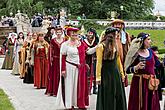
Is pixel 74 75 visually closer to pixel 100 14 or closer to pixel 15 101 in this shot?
pixel 15 101

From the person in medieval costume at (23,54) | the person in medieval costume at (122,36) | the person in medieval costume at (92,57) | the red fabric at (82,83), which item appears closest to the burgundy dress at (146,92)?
the person in medieval costume at (122,36)

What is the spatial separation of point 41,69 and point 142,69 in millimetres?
7563

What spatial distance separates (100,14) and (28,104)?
60.0 metres

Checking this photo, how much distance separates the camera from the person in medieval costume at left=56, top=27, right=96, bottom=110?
38.0 feet

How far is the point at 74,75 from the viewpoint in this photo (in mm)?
11672

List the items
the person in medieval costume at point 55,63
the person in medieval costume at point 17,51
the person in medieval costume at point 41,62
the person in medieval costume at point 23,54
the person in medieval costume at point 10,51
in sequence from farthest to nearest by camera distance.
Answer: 1. the person in medieval costume at point 10,51
2. the person in medieval costume at point 17,51
3. the person in medieval costume at point 23,54
4. the person in medieval costume at point 41,62
5. the person in medieval costume at point 55,63

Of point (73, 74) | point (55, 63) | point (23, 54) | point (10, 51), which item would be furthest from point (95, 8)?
point (73, 74)

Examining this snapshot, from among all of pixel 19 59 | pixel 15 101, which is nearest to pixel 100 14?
pixel 19 59

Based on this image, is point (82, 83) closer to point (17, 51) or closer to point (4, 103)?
point (4, 103)

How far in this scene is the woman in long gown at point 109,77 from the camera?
9.48 m

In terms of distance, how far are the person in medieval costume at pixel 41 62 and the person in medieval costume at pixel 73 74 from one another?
4.68 metres

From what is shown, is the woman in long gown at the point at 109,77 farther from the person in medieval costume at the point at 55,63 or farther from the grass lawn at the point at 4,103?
the person in medieval costume at the point at 55,63

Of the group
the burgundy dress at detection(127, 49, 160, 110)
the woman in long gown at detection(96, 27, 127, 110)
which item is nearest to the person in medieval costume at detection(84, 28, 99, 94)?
the woman in long gown at detection(96, 27, 127, 110)

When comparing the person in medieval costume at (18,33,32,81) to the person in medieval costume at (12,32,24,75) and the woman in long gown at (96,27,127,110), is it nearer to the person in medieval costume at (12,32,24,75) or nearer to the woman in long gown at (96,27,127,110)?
the person in medieval costume at (12,32,24,75)
